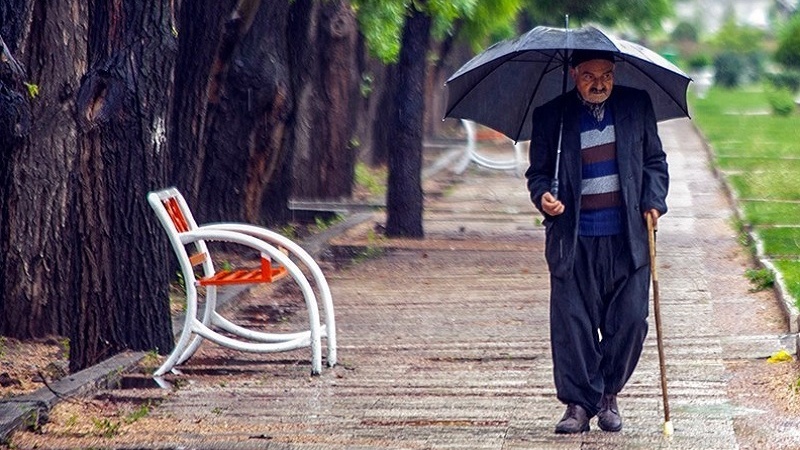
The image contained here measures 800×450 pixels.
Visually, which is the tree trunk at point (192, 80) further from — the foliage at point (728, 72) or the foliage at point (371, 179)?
the foliage at point (728, 72)

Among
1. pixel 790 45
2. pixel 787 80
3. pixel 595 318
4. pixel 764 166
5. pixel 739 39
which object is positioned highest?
pixel 739 39

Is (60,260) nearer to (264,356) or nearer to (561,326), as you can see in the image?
(264,356)

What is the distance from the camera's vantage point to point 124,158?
9.33 metres

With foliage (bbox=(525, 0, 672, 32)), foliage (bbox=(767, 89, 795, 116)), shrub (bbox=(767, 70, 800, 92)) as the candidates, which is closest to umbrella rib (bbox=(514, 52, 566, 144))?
foliage (bbox=(525, 0, 672, 32))

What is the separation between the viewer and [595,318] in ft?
24.1

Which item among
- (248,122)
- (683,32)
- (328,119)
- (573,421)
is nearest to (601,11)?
(328,119)

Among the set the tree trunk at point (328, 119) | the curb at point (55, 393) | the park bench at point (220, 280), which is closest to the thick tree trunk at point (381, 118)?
the tree trunk at point (328, 119)

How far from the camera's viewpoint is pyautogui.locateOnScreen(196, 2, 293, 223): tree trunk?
13.9m

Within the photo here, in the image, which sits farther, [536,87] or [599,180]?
[536,87]

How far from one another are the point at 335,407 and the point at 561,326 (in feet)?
4.48

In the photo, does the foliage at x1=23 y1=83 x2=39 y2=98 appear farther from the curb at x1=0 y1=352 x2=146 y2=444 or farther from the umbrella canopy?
the umbrella canopy

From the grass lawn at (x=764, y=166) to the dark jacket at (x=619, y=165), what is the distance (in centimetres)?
378

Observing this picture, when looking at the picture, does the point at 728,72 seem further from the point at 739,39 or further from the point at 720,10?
the point at 720,10

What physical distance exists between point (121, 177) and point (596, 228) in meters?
3.25
